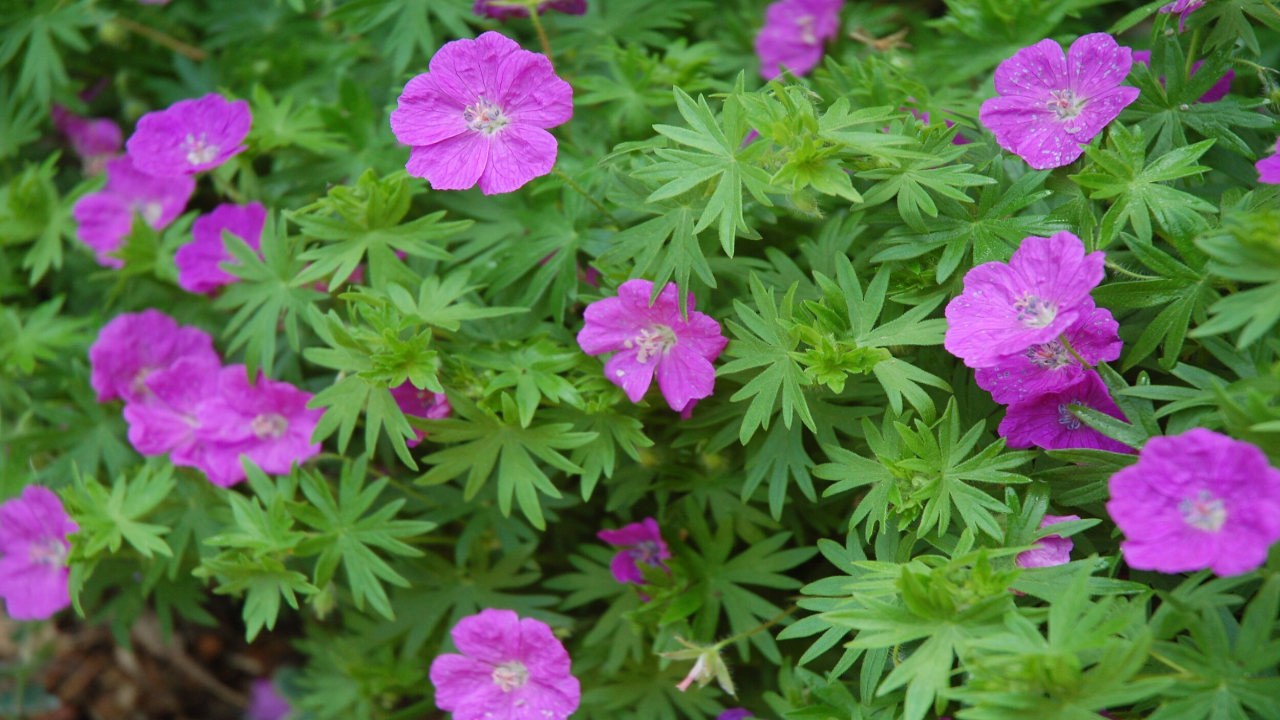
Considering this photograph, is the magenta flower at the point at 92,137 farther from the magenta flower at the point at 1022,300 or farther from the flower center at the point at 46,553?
the magenta flower at the point at 1022,300

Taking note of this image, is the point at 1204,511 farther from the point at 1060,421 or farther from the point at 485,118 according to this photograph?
the point at 485,118

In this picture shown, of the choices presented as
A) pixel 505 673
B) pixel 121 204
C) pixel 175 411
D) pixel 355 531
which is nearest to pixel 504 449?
pixel 355 531

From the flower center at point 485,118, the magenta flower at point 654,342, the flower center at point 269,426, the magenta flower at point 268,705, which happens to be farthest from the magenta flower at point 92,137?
the magenta flower at point 654,342

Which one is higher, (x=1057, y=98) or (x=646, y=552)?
(x=1057, y=98)

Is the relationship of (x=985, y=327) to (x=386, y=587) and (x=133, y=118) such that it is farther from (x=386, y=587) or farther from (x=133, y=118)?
(x=133, y=118)

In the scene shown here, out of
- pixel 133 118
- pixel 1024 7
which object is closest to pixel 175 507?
pixel 133 118

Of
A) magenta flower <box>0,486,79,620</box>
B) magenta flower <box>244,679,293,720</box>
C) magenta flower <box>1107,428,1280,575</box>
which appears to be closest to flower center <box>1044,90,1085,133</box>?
magenta flower <box>1107,428,1280,575</box>
